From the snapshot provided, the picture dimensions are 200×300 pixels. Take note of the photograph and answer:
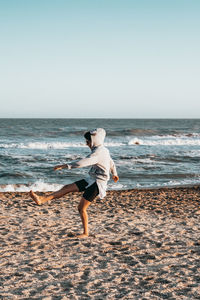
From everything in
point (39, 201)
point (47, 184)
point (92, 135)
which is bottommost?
point (47, 184)

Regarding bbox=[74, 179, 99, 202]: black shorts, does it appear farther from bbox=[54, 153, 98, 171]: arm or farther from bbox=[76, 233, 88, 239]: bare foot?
bbox=[76, 233, 88, 239]: bare foot

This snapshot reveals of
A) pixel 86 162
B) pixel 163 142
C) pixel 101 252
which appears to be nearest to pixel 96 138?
pixel 86 162

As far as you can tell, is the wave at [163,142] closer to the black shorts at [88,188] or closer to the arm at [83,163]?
the black shorts at [88,188]

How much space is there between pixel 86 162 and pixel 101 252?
4.79ft

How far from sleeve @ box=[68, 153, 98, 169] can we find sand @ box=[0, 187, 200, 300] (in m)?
1.37

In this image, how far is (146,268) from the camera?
4.73 metres

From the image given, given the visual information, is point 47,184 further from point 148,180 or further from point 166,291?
point 166,291

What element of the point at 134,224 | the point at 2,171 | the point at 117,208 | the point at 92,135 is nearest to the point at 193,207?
the point at 117,208

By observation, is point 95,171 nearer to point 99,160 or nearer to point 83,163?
point 99,160

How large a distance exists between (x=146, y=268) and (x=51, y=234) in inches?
84.8

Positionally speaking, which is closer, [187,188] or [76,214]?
[76,214]

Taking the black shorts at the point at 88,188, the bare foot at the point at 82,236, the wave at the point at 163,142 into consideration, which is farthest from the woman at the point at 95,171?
the wave at the point at 163,142

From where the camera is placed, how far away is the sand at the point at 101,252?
13.4 ft

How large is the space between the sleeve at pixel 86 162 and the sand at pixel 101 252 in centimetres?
137
